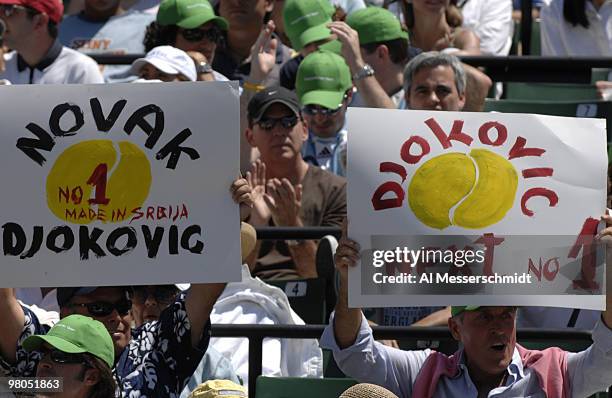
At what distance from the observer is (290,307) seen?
7.44 metres

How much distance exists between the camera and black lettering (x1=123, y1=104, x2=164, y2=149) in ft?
19.5

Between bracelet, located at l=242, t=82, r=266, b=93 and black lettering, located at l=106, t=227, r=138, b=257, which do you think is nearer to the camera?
black lettering, located at l=106, t=227, r=138, b=257

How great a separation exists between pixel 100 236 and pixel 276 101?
240 cm

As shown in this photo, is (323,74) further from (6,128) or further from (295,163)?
(6,128)

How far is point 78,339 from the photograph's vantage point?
19.0ft

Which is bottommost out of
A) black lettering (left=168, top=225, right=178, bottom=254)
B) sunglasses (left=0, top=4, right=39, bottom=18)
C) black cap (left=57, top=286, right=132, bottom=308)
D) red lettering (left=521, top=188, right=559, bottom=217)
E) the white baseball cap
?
black cap (left=57, top=286, right=132, bottom=308)

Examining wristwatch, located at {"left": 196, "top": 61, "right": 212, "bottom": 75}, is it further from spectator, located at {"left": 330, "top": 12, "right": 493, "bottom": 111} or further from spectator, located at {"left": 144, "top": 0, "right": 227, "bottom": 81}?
spectator, located at {"left": 330, "top": 12, "right": 493, "bottom": 111}

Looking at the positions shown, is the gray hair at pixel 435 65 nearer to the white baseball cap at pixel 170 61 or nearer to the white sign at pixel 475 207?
the white baseball cap at pixel 170 61

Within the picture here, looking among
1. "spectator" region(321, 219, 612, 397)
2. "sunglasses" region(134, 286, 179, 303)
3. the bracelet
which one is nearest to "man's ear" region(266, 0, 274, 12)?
the bracelet

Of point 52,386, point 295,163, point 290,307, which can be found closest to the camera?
point 52,386

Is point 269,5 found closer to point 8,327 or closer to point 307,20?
point 307,20

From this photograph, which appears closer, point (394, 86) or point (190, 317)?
point (190, 317)

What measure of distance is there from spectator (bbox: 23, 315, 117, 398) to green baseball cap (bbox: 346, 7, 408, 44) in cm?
341

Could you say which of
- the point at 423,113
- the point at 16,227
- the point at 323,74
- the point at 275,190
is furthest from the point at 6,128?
→ the point at 323,74
